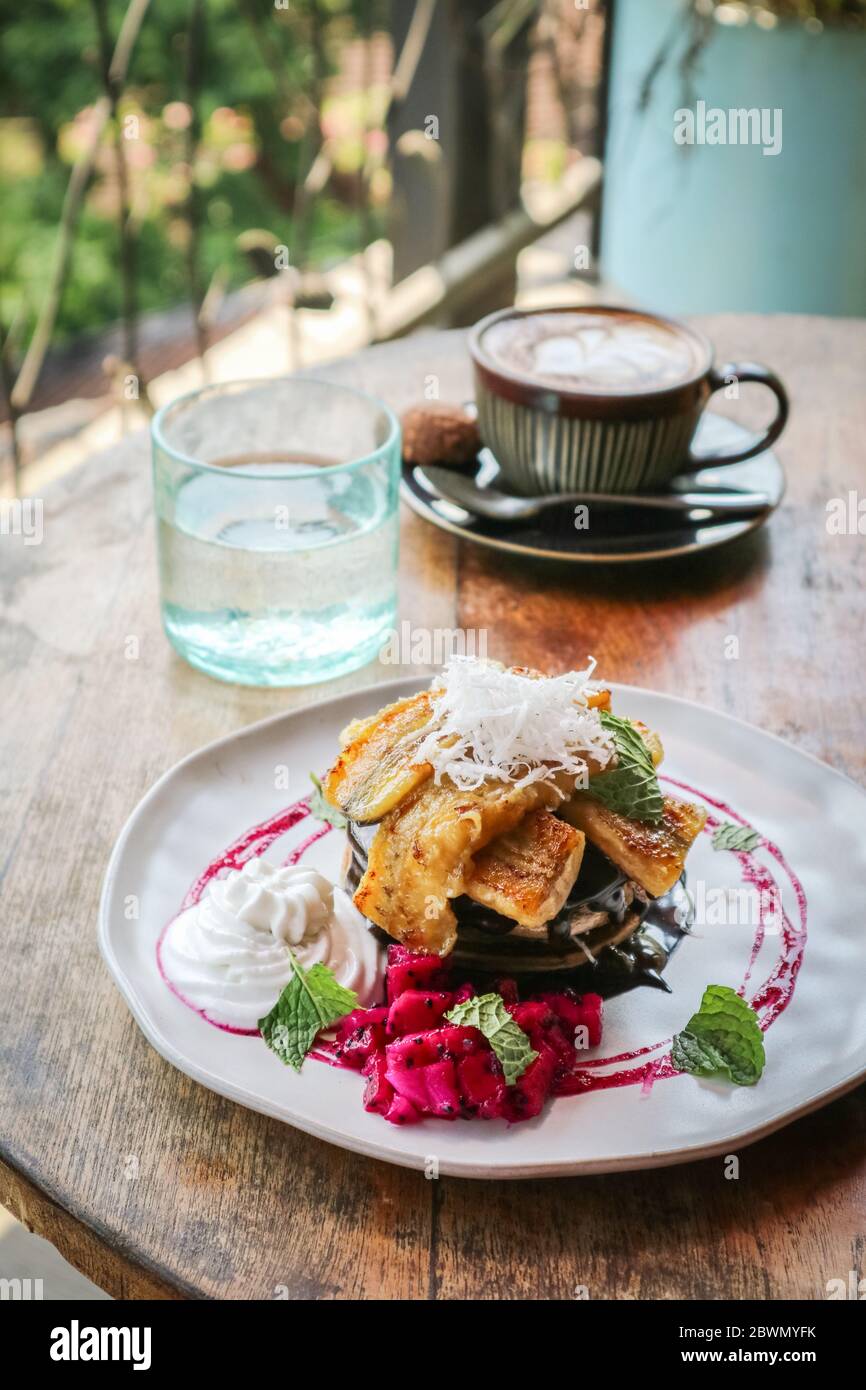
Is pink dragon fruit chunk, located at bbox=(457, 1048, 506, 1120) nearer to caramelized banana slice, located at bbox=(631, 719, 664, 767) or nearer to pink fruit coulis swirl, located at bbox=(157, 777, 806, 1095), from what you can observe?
pink fruit coulis swirl, located at bbox=(157, 777, 806, 1095)

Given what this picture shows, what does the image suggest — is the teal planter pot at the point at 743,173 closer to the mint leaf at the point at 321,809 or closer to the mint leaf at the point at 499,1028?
the mint leaf at the point at 321,809

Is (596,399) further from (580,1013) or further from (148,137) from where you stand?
(148,137)

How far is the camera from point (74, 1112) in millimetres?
889

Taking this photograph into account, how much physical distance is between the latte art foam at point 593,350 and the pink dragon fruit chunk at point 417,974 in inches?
31.1

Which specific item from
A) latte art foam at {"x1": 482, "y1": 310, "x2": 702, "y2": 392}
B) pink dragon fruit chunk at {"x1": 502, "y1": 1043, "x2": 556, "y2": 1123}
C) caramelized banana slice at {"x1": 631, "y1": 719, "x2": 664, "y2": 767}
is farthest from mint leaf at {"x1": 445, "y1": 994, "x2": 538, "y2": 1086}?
latte art foam at {"x1": 482, "y1": 310, "x2": 702, "y2": 392}

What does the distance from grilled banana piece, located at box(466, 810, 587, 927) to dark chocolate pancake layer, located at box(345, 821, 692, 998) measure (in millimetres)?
23

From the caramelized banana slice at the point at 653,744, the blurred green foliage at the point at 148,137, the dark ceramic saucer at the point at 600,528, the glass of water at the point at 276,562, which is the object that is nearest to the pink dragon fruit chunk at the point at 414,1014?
the caramelized banana slice at the point at 653,744

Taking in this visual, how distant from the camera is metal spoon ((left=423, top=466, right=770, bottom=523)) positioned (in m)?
1.51

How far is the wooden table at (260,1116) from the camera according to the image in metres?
0.80

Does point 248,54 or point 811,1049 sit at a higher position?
point 248,54
